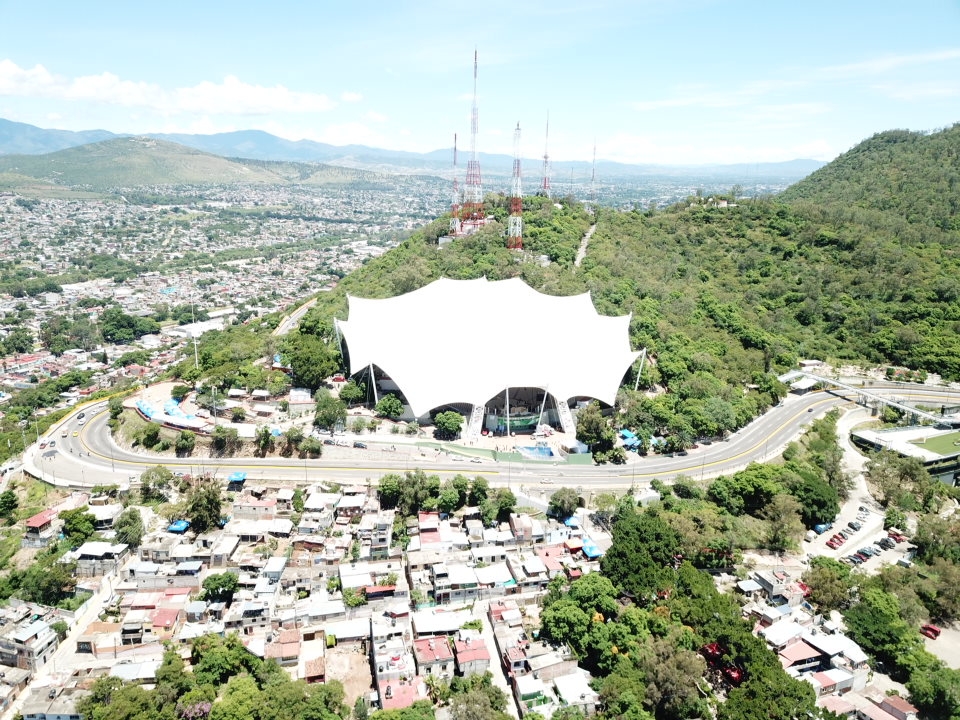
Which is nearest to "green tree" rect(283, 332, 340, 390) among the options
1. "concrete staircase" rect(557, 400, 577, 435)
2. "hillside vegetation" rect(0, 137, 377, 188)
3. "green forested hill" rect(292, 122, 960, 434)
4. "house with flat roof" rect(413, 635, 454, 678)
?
"green forested hill" rect(292, 122, 960, 434)

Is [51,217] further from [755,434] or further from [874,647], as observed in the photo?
[874,647]

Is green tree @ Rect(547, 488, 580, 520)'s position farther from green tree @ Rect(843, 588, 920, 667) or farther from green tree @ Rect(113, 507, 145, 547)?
green tree @ Rect(113, 507, 145, 547)

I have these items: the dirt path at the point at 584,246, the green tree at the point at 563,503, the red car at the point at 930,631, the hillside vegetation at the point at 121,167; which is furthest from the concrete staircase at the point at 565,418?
the hillside vegetation at the point at 121,167

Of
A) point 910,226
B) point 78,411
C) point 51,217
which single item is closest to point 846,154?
point 910,226

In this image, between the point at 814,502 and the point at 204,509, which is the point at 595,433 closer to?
the point at 814,502

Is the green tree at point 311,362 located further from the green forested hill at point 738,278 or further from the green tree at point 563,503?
the green tree at point 563,503

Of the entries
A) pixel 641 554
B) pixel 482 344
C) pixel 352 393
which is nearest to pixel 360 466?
pixel 352 393

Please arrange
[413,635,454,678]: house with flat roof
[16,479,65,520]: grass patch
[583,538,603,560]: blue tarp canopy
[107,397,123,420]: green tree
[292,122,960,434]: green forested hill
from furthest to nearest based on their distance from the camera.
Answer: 1. [292,122,960,434]: green forested hill
2. [107,397,123,420]: green tree
3. [16,479,65,520]: grass patch
4. [583,538,603,560]: blue tarp canopy
5. [413,635,454,678]: house with flat roof

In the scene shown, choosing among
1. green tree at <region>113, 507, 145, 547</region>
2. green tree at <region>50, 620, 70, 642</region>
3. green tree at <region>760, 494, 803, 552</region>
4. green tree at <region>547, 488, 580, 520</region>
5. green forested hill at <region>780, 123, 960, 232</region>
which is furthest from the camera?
green forested hill at <region>780, 123, 960, 232</region>
